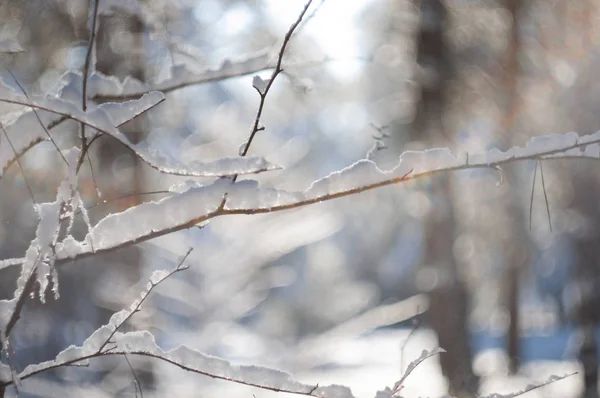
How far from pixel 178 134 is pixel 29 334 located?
10.0 feet

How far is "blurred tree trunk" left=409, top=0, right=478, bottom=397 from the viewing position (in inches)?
218

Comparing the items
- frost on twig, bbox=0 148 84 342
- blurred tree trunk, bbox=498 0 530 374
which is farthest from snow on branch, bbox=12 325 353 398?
blurred tree trunk, bbox=498 0 530 374

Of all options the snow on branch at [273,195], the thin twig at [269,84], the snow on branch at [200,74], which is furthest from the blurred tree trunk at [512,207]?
the thin twig at [269,84]

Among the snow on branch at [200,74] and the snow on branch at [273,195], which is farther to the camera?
the snow on branch at [200,74]

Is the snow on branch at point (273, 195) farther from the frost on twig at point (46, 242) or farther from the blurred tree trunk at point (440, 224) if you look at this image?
the blurred tree trunk at point (440, 224)

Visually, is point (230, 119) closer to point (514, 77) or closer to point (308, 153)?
point (514, 77)

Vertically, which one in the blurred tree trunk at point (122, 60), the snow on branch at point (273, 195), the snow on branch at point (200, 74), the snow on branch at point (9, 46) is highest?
the blurred tree trunk at point (122, 60)

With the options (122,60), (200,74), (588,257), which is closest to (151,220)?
(200,74)

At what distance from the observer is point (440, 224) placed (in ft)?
20.1

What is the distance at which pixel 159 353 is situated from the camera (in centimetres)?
130

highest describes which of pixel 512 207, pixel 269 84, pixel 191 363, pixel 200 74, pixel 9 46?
pixel 512 207

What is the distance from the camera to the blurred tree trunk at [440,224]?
553 centimetres

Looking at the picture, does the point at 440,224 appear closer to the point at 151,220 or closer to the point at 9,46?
the point at 151,220

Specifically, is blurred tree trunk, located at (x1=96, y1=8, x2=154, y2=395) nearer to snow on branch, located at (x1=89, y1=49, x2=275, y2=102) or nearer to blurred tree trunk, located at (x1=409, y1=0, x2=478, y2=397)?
snow on branch, located at (x1=89, y1=49, x2=275, y2=102)
